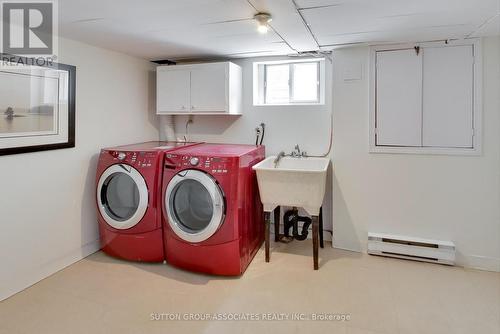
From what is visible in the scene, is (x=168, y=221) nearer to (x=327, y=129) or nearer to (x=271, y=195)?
(x=271, y=195)

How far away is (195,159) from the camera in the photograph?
2.67 m

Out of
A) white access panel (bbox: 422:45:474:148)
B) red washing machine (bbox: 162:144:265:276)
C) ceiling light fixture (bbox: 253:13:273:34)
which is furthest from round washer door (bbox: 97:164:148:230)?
white access panel (bbox: 422:45:474:148)

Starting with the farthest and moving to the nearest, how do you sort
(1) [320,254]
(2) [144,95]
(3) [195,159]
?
1. (2) [144,95]
2. (1) [320,254]
3. (3) [195,159]

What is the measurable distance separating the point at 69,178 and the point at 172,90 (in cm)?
138

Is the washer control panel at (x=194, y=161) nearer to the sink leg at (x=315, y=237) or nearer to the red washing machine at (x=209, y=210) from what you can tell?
the red washing machine at (x=209, y=210)

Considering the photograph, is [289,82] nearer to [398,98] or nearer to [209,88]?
[209,88]

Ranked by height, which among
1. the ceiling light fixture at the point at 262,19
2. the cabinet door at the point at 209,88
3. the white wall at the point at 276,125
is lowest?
the white wall at the point at 276,125

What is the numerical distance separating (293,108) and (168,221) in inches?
69.7

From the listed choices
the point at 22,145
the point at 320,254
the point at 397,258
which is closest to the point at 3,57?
the point at 22,145

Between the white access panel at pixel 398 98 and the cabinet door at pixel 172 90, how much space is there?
A: 76.7 inches

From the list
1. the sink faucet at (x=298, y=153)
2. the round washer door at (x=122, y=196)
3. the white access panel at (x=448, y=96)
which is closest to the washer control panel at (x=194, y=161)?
the round washer door at (x=122, y=196)

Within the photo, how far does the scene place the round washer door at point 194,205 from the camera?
Answer: 2590 millimetres

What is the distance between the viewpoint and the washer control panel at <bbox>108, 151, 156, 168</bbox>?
2.81 m

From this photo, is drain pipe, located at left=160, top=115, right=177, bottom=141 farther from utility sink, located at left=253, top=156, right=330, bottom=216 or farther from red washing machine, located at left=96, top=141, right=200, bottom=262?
utility sink, located at left=253, top=156, right=330, bottom=216
